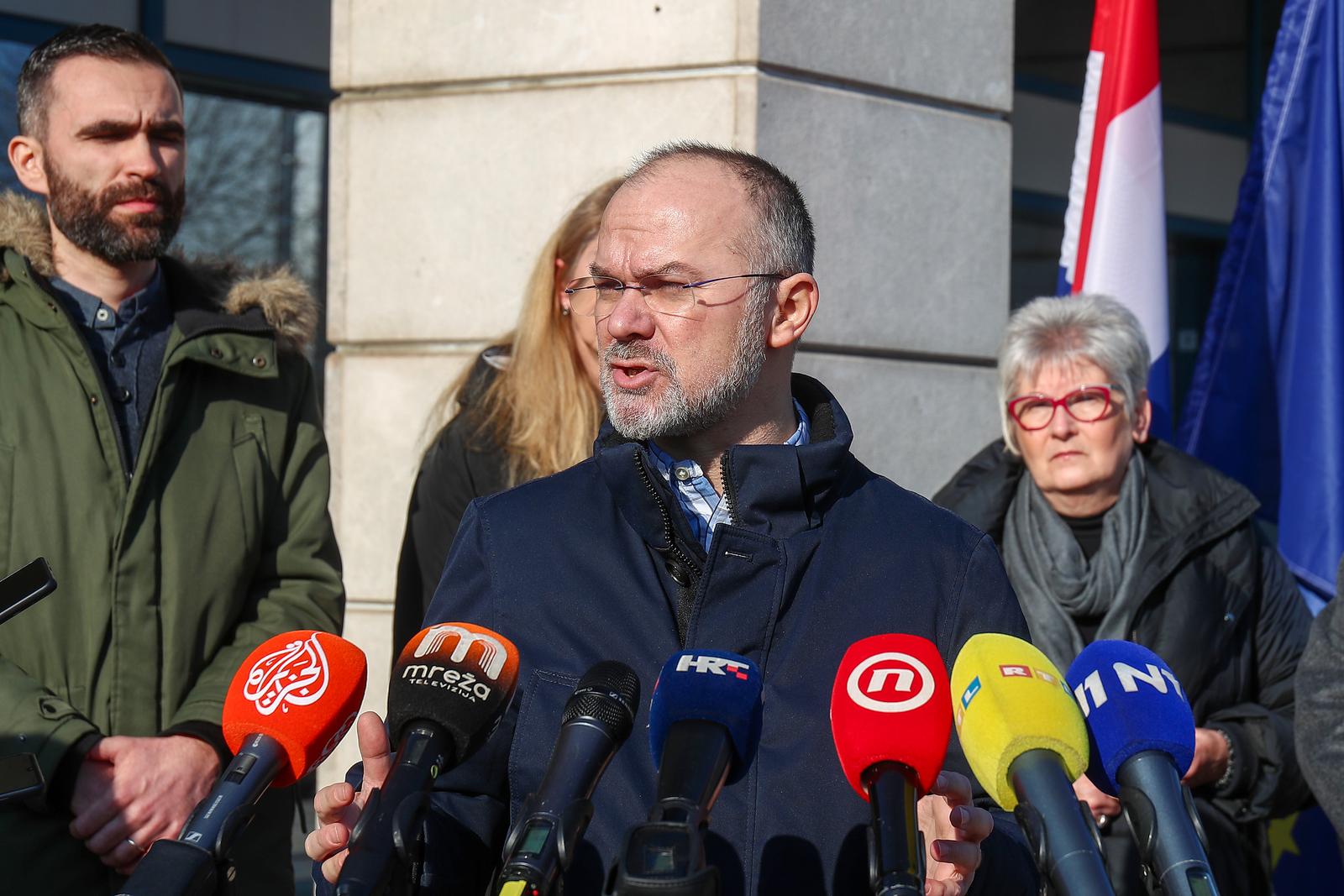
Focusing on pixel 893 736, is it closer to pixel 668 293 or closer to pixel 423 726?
pixel 423 726

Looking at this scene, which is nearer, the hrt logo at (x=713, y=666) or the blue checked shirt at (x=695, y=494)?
the hrt logo at (x=713, y=666)

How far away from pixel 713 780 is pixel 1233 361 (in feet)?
13.6

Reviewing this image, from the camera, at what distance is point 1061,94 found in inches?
345

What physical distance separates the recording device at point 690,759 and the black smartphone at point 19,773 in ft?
Result: 5.35

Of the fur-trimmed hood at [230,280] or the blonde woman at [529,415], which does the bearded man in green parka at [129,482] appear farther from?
the blonde woman at [529,415]

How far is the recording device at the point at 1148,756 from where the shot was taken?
155cm

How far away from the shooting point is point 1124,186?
514 centimetres

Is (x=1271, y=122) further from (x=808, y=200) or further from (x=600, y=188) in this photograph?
(x=600, y=188)

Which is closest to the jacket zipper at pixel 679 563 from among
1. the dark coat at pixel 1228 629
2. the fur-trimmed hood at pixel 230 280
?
the fur-trimmed hood at pixel 230 280

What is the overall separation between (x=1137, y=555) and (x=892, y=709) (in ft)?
7.66

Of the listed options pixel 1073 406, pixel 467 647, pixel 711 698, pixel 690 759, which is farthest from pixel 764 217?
pixel 1073 406

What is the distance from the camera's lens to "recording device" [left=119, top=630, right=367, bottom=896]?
5.12 feet

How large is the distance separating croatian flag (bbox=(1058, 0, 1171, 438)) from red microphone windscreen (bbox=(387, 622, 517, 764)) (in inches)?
143

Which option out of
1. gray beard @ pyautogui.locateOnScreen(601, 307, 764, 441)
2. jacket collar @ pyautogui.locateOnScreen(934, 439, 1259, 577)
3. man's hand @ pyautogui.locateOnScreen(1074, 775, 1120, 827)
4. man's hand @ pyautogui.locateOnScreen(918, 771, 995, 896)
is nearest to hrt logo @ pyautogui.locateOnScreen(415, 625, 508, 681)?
man's hand @ pyautogui.locateOnScreen(918, 771, 995, 896)
